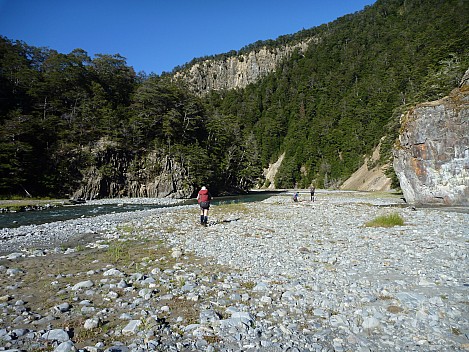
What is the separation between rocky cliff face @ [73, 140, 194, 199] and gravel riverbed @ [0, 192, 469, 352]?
45.6 metres

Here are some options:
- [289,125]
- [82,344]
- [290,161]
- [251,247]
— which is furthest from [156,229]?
[289,125]

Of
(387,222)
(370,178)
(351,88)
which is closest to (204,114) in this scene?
(370,178)

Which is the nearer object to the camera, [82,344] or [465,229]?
[82,344]

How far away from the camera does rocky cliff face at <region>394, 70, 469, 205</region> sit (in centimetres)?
2220

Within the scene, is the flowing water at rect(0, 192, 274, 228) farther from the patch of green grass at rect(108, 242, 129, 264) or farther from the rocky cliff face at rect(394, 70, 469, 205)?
the rocky cliff face at rect(394, 70, 469, 205)

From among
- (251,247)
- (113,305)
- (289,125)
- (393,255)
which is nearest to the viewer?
(113,305)

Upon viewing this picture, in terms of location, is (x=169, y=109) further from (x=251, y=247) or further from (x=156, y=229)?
(x=251, y=247)

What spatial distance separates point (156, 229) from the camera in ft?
55.6

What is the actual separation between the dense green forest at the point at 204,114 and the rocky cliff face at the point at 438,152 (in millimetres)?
21887

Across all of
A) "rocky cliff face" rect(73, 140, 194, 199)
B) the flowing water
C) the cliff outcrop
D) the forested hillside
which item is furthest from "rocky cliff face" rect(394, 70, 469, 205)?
"rocky cliff face" rect(73, 140, 194, 199)

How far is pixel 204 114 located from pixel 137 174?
27.8m

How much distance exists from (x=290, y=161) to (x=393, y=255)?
353 ft

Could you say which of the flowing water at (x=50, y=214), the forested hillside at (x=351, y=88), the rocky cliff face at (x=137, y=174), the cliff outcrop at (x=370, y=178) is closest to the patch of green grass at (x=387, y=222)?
the flowing water at (x=50, y=214)

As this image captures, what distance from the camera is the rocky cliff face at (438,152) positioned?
72.8 ft
